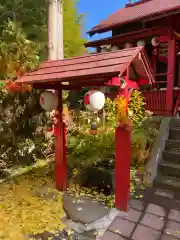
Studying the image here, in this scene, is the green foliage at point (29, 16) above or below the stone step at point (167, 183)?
above

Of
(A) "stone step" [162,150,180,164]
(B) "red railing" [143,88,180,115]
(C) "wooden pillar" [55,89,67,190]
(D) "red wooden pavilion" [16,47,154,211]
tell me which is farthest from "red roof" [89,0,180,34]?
(C) "wooden pillar" [55,89,67,190]

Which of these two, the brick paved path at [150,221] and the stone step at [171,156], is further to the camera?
the stone step at [171,156]

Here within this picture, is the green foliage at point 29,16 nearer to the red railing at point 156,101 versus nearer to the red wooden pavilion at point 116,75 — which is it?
the red railing at point 156,101

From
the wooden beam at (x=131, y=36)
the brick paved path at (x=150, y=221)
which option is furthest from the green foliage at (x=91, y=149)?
the wooden beam at (x=131, y=36)

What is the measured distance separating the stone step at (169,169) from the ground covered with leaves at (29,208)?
2524 millimetres

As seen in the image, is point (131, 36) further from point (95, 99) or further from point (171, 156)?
point (95, 99)

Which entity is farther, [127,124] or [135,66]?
[135,66]

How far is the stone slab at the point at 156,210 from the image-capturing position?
3.74 m

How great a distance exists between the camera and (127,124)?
12.2 feet

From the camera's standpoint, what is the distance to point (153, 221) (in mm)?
3512

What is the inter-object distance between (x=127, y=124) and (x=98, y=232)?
6.13 ft

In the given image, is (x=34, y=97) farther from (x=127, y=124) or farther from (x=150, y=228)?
(x=150, y=228)

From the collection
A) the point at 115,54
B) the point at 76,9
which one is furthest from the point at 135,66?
the point at 76,9

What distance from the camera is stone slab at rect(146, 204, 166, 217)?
3.74 metres
